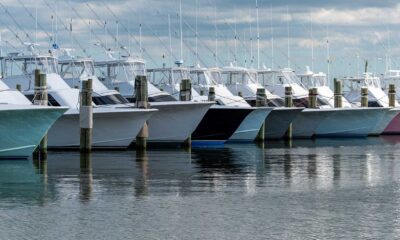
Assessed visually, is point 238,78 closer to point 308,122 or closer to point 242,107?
point 308,122

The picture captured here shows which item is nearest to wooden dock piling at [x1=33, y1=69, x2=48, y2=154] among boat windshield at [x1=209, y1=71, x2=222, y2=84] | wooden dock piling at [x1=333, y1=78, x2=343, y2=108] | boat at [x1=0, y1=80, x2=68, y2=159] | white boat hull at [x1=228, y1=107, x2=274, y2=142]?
boat at [x1=0, y1=80, x2=68, y2=159]

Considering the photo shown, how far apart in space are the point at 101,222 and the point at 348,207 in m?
5.82

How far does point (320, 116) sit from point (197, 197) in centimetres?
3306

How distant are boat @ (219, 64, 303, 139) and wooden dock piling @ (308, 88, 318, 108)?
1.73 metres

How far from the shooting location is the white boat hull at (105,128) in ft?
127

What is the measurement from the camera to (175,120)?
140 ft

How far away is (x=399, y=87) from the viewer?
71562mm

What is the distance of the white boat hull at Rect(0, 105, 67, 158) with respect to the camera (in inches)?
1262

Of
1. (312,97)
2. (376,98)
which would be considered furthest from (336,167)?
(376,98)

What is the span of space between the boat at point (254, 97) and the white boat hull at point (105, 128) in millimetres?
13057

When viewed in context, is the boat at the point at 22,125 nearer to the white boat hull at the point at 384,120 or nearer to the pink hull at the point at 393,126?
the white boat hull at the point at 384,120

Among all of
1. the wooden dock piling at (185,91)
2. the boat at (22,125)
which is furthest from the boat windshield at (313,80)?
the boat at (22,125)

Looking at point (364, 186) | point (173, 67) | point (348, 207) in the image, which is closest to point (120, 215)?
point (348, 207)

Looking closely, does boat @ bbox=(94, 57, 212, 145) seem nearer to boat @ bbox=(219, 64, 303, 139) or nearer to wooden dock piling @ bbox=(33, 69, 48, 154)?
wooden dock piling @ bbox=(33, 69, 48, 154)
